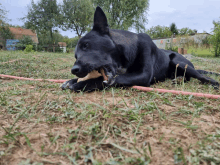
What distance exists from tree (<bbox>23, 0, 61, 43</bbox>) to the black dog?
26.2 m

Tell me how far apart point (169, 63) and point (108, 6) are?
23.7 m

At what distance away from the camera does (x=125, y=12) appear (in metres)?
25.5

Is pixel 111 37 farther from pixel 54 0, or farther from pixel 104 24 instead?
pixel 54 0

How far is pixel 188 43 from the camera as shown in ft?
61.8

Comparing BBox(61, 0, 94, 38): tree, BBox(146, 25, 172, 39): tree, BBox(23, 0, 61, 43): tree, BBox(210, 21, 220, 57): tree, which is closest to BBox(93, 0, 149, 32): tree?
BBox(61, 0, 94, 38): tree

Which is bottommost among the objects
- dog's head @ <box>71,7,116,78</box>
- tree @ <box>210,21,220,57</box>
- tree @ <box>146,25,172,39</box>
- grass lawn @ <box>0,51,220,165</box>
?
grass lawn @ <box>0,51,220,165</box>

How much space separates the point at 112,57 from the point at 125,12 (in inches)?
1024

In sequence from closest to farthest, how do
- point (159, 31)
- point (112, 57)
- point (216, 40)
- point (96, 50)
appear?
point (96, 50) < point (112, 57) < point (216, 40) < point (159, 31)

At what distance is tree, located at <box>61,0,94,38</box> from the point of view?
25.2 metres

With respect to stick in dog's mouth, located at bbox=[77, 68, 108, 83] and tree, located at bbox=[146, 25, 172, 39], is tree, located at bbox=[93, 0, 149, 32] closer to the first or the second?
stick in dog's mouth, located at bbox=[77, 68, 108, 83]

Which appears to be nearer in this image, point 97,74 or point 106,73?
point 106,73

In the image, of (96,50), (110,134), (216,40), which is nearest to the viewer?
(110,134)

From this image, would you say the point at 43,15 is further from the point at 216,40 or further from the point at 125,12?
the point at 216,40

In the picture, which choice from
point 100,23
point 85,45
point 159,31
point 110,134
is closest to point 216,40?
point 100,23
